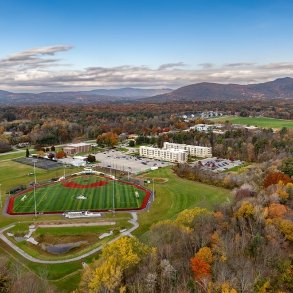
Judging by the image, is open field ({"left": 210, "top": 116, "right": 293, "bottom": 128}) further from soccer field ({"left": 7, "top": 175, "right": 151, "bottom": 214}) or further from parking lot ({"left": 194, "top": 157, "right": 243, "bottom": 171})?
soccer field ({"left": 7, "top": 175, "right": 151, "bottom": 214})

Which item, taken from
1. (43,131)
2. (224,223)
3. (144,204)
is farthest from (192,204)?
(43,131)

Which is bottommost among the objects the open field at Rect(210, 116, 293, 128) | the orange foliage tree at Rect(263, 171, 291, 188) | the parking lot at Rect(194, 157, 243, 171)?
the open field at Rect(210, 116, 293, 128)

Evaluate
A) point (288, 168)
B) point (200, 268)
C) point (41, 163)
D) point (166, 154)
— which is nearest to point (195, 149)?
point (166, 154)

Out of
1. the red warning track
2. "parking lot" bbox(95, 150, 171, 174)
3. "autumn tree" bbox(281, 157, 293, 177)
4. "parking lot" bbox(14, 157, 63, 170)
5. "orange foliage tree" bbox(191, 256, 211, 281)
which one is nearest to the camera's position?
"orange foliage tree" bbox(191, 256, 211, 281)

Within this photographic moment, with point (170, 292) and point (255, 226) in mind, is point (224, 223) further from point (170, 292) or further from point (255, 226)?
point (170, 292)

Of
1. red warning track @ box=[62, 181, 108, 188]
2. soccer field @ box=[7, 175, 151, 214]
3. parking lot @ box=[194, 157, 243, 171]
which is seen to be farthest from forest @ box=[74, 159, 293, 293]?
parking lot @ box=[194, 157, 243, 171]

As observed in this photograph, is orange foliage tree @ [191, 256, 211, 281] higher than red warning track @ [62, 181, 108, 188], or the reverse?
orange foliage tree @ [191, 256, 211, 281]

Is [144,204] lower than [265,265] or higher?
lower
